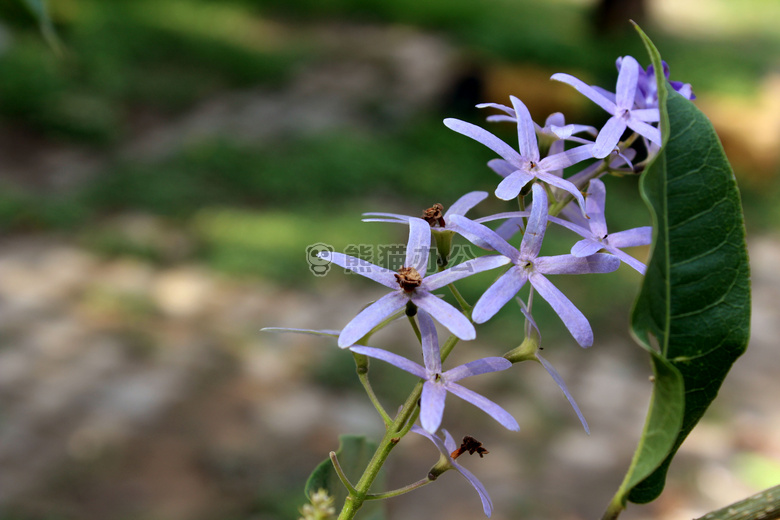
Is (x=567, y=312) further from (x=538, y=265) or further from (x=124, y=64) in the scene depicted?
(x=124, y=64)

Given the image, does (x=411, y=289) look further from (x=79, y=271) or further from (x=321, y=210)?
(x=321, y=210)

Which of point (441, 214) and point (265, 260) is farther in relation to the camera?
point (265, 260)

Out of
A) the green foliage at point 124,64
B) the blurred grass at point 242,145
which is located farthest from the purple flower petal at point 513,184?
the green foliage at point 124,64

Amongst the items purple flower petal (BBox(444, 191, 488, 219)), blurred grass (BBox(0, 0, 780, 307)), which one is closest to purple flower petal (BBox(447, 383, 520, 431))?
purple flower petal (BBox(444, 191, 488, 219))

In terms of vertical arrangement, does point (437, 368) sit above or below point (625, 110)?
below

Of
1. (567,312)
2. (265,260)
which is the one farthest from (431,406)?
(265,260)

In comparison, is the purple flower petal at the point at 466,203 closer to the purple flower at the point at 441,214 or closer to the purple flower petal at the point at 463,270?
the purple flower at the point at 441,214
